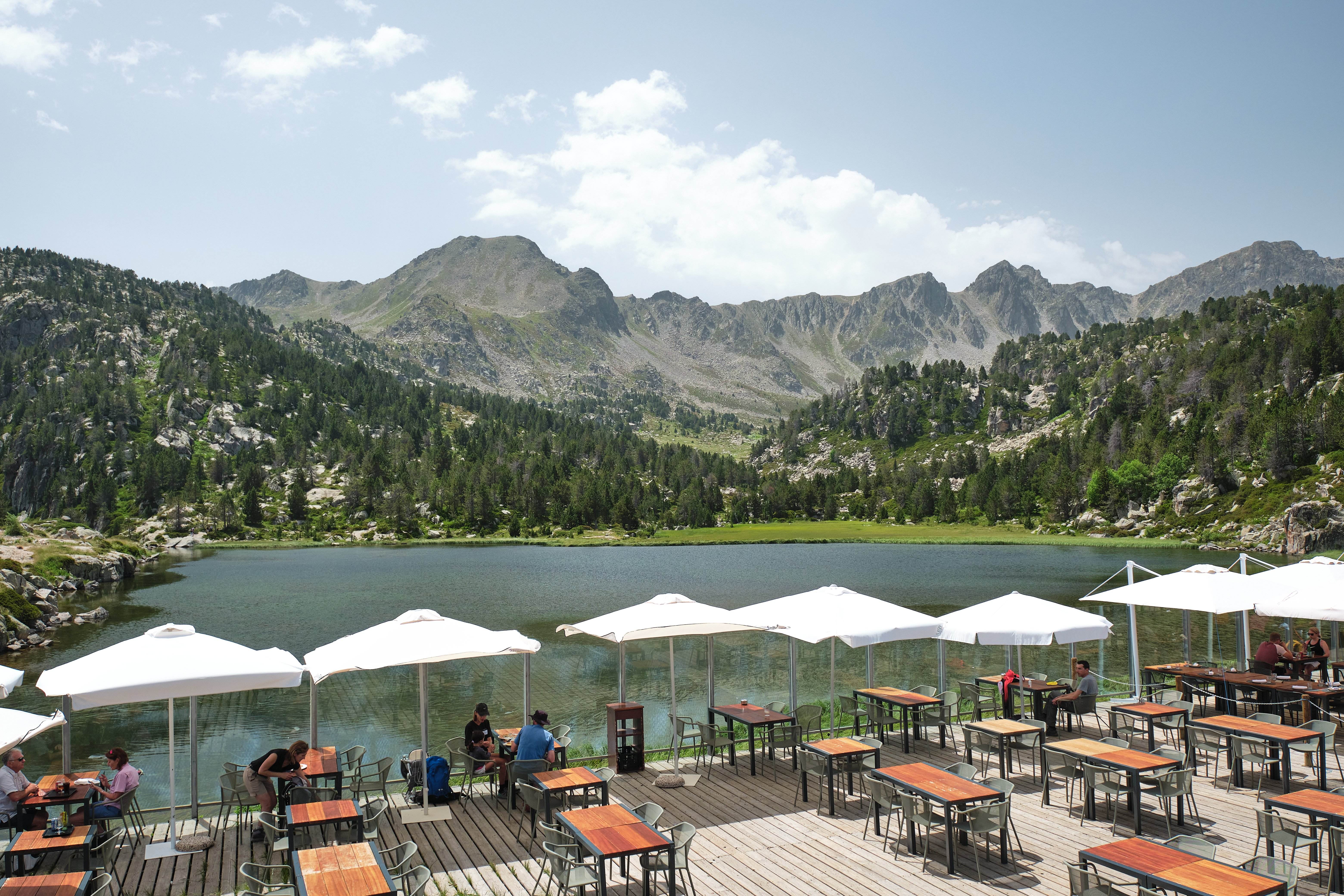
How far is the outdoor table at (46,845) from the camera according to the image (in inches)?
409

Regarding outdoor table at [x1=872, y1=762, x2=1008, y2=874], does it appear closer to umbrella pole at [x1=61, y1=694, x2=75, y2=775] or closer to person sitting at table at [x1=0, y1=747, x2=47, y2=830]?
umbrella pole at [x1=61, y1=694, x2=75, y2=775]

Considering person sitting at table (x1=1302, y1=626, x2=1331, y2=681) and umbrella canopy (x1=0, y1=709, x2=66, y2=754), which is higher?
umbrella canopy (x1=0, y1=709, x2=66, y2=754)

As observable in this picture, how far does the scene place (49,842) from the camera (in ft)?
34.9

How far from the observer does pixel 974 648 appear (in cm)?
3712

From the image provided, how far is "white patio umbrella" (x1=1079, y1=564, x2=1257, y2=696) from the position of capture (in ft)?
64.5

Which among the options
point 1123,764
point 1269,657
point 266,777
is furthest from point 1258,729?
point 266,777

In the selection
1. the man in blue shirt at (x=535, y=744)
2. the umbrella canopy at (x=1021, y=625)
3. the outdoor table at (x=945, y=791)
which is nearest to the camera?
the outdoor table at (x=945, y=791)

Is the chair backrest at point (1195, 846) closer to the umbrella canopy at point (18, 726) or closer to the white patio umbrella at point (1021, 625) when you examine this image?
the white patio umbrella at point (1021, 625)

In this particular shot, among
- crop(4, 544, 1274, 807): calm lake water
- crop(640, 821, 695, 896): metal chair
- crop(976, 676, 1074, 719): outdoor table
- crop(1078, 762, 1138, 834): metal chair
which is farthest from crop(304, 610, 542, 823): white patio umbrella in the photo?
crop(976, 676, 1074, 719): outdoor table

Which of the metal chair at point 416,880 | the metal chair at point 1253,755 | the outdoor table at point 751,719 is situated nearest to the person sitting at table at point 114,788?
the metal chair at point 416,880

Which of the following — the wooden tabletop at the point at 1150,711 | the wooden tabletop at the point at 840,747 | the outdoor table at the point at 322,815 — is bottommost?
the wooden tabletop at the point at 1150,711

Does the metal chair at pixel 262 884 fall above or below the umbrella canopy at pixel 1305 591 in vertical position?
below

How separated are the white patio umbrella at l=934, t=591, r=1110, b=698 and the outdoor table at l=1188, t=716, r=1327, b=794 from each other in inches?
111

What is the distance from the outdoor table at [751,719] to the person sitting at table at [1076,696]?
6067 millimetres
